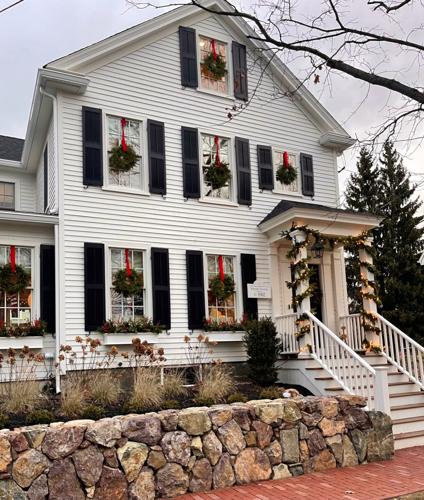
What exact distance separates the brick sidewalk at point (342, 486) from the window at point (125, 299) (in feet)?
14.6

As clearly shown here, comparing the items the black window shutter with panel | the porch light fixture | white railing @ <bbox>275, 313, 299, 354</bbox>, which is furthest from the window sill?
white railing @ <bbox>275, 313, 299, 354</bbox>

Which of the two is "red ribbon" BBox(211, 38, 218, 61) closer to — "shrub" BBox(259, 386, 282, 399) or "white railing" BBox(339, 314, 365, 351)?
"white railing" BBox(339, 314, 365, 351)

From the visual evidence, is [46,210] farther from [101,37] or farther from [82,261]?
[101,37]

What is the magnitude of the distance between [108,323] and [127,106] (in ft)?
13.9

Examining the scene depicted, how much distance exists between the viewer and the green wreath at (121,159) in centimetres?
1025

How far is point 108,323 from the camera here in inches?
375

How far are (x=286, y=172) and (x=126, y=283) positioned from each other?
15.2 feet

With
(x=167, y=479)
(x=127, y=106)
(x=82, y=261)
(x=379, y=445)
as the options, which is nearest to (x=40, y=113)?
(x=127, y=106)

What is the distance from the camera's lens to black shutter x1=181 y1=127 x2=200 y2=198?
36.0 ft

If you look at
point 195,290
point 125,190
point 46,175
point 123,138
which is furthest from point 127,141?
point 195,290

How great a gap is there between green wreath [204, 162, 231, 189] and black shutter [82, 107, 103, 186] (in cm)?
232

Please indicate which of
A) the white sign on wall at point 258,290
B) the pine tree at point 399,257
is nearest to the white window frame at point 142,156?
the white sign on wall at point 258,290

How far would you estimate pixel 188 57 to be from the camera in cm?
1153

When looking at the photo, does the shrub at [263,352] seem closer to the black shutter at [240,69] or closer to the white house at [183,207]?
the white house at [183,207]
